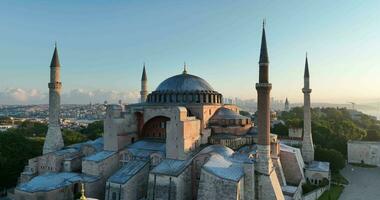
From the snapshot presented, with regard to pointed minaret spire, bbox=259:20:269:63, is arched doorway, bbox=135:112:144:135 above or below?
below

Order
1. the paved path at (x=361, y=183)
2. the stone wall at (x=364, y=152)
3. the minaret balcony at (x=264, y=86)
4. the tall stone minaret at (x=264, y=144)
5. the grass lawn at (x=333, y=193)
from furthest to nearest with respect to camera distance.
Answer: the stone wall at (x=364, y=152) < the paved path at (x=361, y=183) < the grass lawn at (x=333, y=193) < the minaret balcony at (x=264, y=86) < the tall stone minaret at (x=264, y=144)

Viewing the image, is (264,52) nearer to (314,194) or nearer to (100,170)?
(314,194)

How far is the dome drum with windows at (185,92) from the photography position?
23.8 metres

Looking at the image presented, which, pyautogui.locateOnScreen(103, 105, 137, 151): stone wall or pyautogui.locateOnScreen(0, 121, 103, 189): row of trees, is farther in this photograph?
pyautogui.locateOnScreen(0, 121, 103, 189): row of trees

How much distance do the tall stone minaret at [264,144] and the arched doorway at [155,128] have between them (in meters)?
8.70

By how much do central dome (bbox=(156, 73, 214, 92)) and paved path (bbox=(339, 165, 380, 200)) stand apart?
1332cm

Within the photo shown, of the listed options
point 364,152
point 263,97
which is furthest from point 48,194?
point 364,152

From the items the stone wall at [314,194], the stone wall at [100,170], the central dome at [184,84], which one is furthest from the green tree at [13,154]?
the stone wall at [314,194]

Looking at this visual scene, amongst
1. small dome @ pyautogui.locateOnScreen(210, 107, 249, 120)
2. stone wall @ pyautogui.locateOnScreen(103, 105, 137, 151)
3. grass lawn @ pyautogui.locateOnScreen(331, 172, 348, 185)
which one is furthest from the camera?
grass lawn @ pyautogui.locateOnScreen(331, 172, 348, 185)

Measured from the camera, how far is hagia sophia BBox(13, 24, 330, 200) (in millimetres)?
16203

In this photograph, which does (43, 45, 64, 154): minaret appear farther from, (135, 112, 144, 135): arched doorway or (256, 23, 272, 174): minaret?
(256, 23, 272, 174): minaret

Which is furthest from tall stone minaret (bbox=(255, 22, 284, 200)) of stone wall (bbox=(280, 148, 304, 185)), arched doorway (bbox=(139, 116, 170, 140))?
arched doorway (bbox=(139, 116, 170, 140))

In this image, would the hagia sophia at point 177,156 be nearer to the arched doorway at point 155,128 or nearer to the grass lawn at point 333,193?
the arched doorway at point 155,128

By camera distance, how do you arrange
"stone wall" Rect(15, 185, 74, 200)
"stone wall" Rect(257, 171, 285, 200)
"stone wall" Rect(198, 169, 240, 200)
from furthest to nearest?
"stone wall" Rect(15, 185, 74, 200)
"stone wall" Rect(257, 171, 285, 200)
"stone wall" Rect(198, 169, 240, 200)
